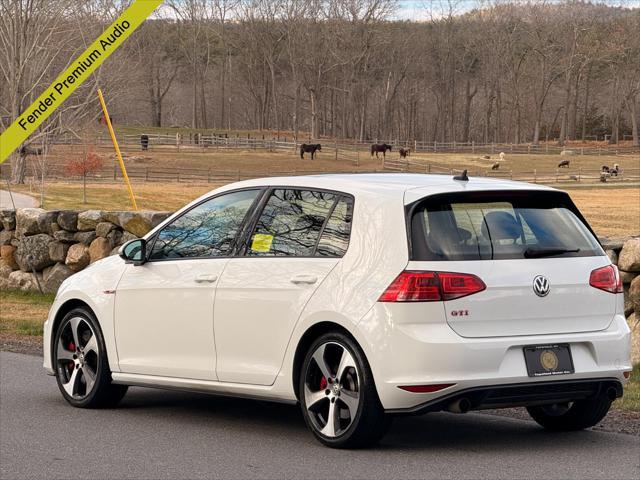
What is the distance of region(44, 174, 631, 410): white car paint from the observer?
6891 millimetres

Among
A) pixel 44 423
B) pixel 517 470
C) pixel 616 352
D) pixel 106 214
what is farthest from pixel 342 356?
pixel 106 214

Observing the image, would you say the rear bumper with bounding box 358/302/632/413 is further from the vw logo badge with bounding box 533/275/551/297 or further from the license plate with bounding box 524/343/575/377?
the vw logo badge with bounding box 533/275/551/297

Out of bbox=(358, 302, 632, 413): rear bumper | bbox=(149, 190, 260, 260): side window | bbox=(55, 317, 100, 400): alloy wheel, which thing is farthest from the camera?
bbox=(55, 317, 100, 400): alloy wheel

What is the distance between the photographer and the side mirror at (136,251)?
878 centimetres

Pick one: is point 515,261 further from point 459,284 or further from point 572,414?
point 572,414

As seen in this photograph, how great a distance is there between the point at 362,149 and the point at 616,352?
10304 cm

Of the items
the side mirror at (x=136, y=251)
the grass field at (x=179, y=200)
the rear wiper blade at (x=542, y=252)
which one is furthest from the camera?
the grass field at (x=179, y=200)

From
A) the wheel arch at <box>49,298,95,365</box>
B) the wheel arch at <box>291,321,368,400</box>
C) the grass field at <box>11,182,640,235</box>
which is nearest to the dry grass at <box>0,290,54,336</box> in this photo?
the wheel arch at <box>49,298,95,365</box>

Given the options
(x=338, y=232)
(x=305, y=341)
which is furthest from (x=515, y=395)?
(x=338, y=232)

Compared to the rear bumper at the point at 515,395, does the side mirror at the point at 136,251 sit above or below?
above

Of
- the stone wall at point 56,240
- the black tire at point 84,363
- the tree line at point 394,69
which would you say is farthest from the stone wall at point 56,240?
the tree line at point 394,69

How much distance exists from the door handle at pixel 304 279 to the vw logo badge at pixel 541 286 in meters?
1.30

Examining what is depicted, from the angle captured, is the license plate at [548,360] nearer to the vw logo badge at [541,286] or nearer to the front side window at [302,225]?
the vw logo badge at [541,286]

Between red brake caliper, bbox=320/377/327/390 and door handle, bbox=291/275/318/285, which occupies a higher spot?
door handle, bbox=291/275/318/285
